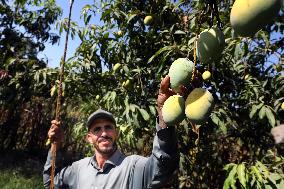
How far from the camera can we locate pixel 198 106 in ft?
2.69

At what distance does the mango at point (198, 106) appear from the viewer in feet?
2.69

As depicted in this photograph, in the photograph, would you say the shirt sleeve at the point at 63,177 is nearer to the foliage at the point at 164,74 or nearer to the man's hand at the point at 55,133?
the man's hand at the point at 55,133

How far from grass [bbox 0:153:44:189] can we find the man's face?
10.1ft

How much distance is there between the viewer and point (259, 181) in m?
2.36

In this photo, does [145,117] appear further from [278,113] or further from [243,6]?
[243,6]

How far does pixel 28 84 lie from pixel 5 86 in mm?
705

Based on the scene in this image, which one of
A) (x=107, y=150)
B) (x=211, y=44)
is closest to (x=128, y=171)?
(x=107, y=150)

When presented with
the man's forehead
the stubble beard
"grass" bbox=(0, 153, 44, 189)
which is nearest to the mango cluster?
the stubble beard

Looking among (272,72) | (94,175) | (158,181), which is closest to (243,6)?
(158,181)

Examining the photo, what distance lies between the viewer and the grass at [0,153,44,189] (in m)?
5.18

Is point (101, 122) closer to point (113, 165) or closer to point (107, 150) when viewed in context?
point (107, 150)

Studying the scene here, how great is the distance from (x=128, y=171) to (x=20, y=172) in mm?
4202

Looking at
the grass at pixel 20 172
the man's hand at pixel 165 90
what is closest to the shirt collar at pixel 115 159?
the man's hand at pixel 165 90

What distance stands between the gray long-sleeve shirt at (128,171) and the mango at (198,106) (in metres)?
0.69
